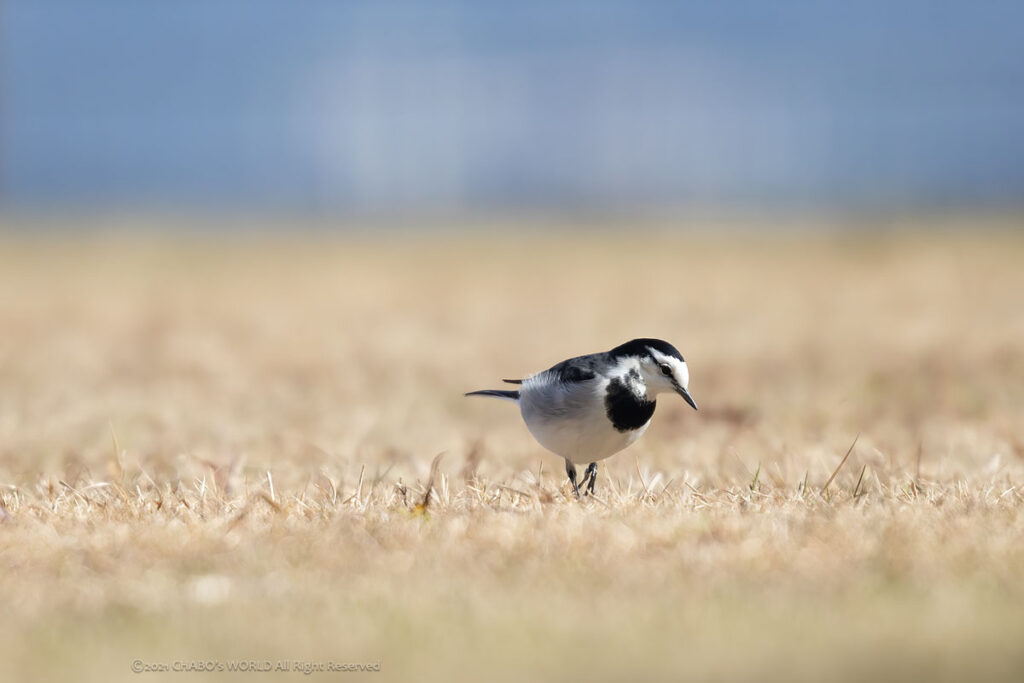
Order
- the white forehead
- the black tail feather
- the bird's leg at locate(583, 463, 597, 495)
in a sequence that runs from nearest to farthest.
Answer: the white forehead → the bird's leg at locate(583, 463, 597, 495) → the black tail feather

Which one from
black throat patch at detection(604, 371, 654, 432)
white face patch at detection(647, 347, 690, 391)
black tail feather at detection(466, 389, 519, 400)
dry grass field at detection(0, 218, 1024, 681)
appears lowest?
dry grass field at detection(0, 218, 1024, 681)

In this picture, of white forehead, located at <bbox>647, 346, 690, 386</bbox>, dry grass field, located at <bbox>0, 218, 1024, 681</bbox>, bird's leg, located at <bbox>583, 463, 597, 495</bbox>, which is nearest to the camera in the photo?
dry grass field, located at <bbox>0, 218, 1024, 681</bbox>

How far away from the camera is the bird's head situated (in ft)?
13.7

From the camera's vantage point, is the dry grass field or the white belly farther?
the white belly

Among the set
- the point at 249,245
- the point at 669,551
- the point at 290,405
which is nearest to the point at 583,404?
the point at 669,551

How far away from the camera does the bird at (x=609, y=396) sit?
4184 mm

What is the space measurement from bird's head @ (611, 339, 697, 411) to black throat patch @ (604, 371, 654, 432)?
0.07 meters

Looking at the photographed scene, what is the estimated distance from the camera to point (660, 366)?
13.7 feet

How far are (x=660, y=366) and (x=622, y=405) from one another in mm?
166

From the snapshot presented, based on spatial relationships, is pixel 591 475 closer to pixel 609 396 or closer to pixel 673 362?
pixel 609 396

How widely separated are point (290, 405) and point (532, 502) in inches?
128

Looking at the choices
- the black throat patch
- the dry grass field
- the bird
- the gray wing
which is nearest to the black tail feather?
the dry grass field

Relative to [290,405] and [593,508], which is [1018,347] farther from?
[593,508]

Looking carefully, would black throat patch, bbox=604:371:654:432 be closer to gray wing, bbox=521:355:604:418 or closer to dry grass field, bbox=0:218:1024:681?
gray wing, bbox=521:355:604:418
